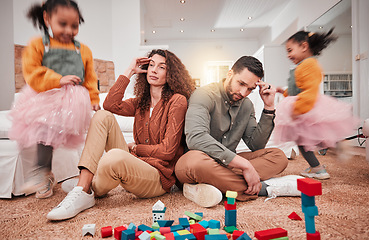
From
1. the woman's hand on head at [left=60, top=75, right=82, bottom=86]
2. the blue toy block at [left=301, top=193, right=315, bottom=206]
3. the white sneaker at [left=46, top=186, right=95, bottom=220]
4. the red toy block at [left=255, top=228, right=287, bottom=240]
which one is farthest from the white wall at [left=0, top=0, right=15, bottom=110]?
the blue toy block at [left=301, top=193, right=315, bottom=206]

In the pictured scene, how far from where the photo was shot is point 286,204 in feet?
3.76

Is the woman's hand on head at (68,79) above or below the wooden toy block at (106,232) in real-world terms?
above

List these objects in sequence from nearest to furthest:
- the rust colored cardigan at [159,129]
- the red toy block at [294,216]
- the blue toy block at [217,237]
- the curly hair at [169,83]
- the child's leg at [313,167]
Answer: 1. the blue toy block at [217,237]
2. the red toy block at [294,216]
3. the rust colored cardigan at [159,129]
4. the curly hair at [169,83]
5. the child's leg at [313,167]

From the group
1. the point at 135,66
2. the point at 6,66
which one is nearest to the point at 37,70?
the point at 135,66

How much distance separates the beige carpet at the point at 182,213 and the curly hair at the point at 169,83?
527mm

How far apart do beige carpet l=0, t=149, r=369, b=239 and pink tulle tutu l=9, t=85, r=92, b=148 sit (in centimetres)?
33

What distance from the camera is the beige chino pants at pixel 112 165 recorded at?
1.09 metres

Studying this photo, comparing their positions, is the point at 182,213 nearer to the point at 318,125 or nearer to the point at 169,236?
the point at 169,236

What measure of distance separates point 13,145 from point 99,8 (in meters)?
2.57

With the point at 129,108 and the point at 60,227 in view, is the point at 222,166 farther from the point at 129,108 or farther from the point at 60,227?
the point at 60,227

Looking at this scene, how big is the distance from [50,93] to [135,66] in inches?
18.1

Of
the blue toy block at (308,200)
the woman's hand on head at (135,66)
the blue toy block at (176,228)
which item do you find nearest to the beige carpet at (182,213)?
the blue toy block at (176,228)

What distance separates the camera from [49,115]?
1228 mm

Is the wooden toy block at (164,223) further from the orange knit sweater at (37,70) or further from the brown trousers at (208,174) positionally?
the orange knit sweater at (37,70)
